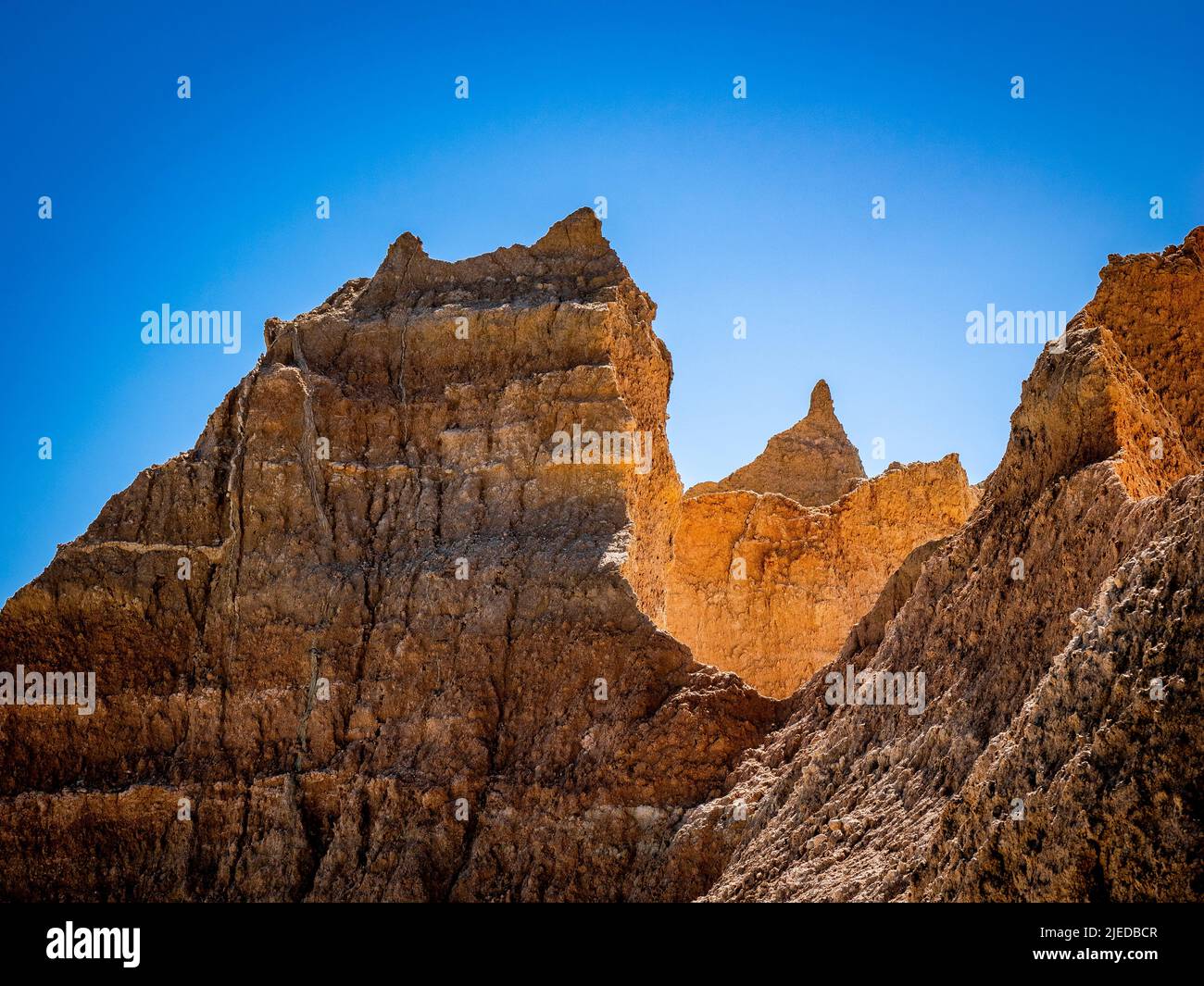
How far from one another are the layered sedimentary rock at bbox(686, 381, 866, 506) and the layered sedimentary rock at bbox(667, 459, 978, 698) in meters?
4.81

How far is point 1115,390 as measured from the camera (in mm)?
15203

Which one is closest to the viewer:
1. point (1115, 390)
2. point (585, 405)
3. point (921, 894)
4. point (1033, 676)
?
point (921, 894)

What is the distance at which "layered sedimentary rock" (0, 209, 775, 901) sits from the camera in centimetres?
1927

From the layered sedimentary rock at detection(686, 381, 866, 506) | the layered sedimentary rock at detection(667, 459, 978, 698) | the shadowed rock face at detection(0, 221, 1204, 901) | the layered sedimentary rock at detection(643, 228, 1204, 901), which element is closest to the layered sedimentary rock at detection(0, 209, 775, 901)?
the shadowed rock face at detection(0, 221, 1204, 901)

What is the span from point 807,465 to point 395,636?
18308 mm

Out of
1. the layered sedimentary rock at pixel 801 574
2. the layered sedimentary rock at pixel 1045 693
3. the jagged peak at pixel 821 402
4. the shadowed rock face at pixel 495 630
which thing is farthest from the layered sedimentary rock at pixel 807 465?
the layered sedimentary rock at pixel 1045 693

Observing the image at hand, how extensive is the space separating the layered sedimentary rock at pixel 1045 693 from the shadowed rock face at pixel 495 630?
0.06 m

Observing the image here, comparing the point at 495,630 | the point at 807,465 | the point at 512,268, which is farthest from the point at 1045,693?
the point at 807,465

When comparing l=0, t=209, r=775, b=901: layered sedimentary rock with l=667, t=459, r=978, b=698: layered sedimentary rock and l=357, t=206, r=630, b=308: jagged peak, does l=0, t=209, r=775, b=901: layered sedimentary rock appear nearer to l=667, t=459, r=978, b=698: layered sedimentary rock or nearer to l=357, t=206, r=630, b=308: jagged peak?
l=357, t=206, r=630, b=308: jagged peak

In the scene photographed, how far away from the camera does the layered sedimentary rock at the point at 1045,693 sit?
9.83 meters

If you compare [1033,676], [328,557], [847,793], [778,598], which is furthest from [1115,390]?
[778,598]
